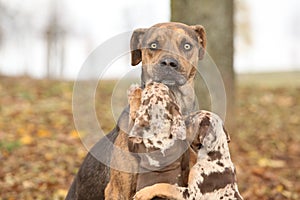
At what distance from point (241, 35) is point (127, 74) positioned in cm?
4295

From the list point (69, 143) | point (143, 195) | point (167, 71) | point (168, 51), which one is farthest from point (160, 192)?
point (69, 143)

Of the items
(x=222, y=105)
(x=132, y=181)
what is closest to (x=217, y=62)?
(x=222, y=105)

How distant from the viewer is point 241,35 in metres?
46.8

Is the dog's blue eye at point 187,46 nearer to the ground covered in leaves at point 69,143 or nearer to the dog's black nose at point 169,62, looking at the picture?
the dog's black nose at point 169,62

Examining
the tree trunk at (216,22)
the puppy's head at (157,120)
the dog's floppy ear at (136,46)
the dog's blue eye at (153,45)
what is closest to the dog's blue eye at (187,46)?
the dog's blue eye at (153,45)

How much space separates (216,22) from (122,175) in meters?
5.54

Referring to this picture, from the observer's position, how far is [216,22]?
31.0 ft

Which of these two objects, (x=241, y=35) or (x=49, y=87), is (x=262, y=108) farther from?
(x=241, y=35)

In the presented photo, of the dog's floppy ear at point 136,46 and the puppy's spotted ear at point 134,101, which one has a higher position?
the dog's floppy ear at point 136,46

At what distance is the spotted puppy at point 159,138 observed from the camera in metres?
3.88

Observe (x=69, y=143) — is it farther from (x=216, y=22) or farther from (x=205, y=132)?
(x=205, y=132)

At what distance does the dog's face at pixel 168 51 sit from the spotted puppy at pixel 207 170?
1.76 ft

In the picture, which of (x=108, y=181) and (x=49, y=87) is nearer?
(x=108, y=181)

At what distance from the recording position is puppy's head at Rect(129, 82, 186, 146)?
3867mm
